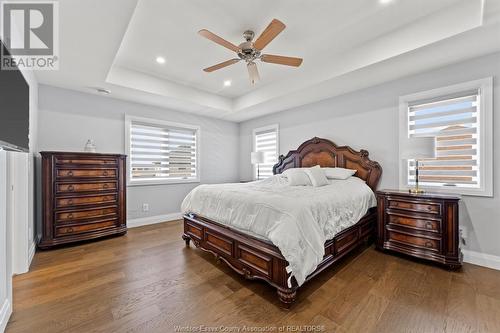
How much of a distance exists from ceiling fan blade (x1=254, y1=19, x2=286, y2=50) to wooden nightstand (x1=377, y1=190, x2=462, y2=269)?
95.8 inches

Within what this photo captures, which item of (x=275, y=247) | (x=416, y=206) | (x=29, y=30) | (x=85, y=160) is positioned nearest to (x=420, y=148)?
(x=416, y=206)

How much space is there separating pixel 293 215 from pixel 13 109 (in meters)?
2.32

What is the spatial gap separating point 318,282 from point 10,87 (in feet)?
9.98

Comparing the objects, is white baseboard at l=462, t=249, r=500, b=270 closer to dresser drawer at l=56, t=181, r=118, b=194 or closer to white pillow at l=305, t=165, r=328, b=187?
white pillow at l=305, t=165, r=328, b=187

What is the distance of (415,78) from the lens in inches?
124

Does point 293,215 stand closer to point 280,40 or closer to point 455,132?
point 280,40

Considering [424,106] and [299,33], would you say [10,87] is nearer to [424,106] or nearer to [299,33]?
[299,33]

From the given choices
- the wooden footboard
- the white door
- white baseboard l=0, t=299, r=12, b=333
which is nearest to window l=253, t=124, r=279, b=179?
the wooden footboard

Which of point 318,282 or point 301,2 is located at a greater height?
point 301,2

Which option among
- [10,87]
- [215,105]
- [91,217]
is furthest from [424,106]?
[91,217]

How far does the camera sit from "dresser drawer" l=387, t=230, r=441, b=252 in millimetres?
2527

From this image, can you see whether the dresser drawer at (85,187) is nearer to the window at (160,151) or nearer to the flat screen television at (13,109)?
the window at (160,151)

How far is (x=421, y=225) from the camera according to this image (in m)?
2.64

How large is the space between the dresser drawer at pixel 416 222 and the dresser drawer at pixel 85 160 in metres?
4.33
